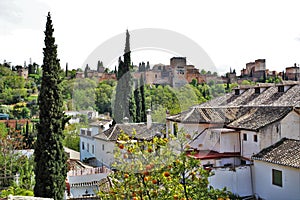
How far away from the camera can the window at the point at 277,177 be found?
11.2 metres

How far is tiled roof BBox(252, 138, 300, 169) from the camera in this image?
1087cm

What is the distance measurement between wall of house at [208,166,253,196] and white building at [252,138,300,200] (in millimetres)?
259

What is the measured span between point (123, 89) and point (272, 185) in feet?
26.7

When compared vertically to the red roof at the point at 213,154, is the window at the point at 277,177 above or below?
below

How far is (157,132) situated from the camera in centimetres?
648

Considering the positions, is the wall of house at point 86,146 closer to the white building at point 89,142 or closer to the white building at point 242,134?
the white building at point 89,142

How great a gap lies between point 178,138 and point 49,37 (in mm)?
9015

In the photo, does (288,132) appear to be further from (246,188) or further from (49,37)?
(49,37)

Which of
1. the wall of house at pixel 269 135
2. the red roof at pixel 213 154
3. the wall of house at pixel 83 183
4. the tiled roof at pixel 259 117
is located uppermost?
the tiled roof at pixel 259 117

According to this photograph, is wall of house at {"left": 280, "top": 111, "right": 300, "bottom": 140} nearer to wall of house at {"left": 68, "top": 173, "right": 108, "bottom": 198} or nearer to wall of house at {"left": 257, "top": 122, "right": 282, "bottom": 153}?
wall of house at {"left": 257, "top": 122, "right": 282, "bottom": 153}

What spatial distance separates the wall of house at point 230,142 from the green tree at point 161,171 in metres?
9.15

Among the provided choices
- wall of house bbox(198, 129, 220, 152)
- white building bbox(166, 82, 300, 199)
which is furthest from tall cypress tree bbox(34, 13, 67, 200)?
wall of house bbox(198, 129, 220, 152)

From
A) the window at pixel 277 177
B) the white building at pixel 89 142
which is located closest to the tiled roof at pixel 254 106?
the window at pixel 277 177

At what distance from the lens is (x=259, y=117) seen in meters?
14.5
